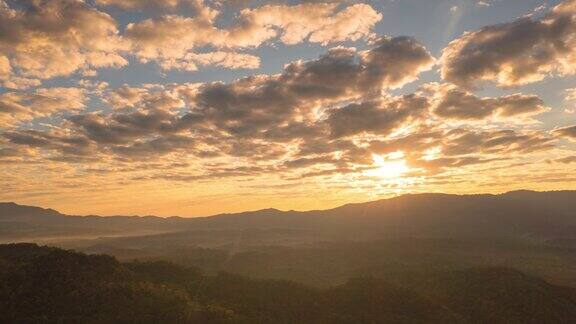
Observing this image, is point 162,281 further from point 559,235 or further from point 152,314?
point 559,235

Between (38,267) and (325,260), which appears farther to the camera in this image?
(325,260)

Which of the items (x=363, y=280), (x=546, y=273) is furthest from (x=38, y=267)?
(x=546, y=273)

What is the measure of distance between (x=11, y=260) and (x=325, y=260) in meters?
69.0

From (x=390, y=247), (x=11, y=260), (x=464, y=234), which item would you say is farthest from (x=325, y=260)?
(x=464, y=234)

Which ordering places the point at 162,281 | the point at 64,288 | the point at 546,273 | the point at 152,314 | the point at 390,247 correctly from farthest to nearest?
the point at 390,247, the point at 546,273, the point at 162,281, the point at 64,288, the point at 152,314

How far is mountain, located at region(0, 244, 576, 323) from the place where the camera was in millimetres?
37562

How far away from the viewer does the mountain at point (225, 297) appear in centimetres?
3756

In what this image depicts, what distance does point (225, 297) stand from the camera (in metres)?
48.3

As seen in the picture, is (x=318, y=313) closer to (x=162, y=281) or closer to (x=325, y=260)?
(x=162, y=281)

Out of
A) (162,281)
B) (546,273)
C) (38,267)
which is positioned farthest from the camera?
(546,273)

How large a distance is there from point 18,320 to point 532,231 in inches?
7319

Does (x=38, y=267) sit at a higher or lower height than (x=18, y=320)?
higher

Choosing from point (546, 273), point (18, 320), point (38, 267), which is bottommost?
point (546, 273)

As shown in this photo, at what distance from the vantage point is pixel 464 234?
568ft
